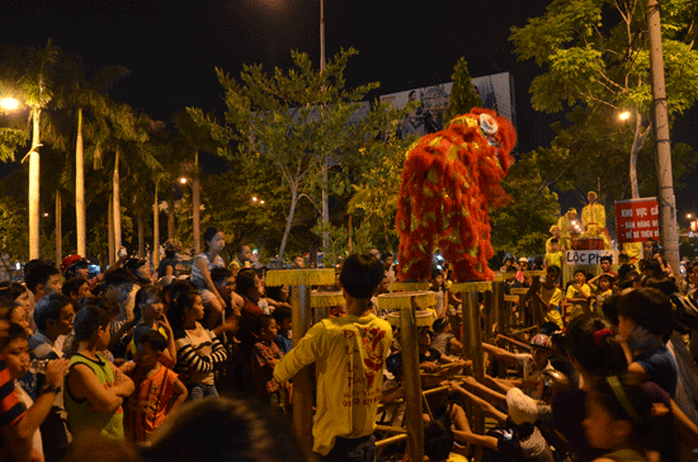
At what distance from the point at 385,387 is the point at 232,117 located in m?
3.24

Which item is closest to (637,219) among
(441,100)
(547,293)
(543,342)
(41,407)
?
(547,293)

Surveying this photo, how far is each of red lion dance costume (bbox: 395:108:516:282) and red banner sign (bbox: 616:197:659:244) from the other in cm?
393

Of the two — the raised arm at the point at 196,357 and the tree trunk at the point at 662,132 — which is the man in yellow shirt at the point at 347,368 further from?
the tree trunk at the point at 662,132

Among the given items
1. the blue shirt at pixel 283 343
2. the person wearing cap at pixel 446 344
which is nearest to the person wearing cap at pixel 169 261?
the blue shirt at pixel 283 343

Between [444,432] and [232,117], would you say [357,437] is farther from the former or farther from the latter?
[232,117]

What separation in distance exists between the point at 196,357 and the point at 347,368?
1.50m

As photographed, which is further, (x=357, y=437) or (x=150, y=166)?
(x=150, y=166)

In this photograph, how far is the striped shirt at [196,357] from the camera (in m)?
3.74

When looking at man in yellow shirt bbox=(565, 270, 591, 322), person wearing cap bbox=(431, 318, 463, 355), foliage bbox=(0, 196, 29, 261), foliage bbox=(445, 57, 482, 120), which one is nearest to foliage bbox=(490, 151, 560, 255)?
foliage bbox=(445, 57, 482, 120)

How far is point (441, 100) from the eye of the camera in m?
53.7

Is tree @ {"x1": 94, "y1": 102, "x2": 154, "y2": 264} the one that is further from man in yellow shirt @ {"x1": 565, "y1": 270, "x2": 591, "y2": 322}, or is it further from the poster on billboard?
the poster on billboard

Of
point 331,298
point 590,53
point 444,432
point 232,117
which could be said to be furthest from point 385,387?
point 590,53

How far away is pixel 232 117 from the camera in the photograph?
18.8 feet

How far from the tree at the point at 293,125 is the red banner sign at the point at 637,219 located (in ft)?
15.9
